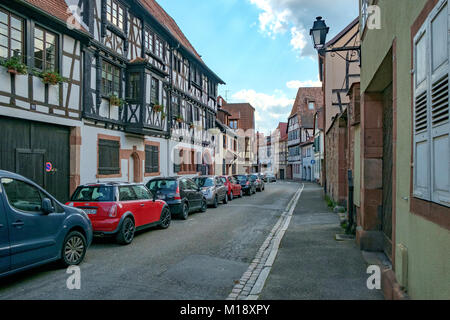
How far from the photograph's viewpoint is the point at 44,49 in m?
12.0

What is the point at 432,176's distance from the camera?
11.1 ft

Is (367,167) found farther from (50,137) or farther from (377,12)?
(50,137)

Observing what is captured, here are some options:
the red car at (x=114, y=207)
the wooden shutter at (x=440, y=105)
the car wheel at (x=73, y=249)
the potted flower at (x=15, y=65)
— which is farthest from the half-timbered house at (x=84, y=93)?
the wooden shutter at (x=440, y=105)

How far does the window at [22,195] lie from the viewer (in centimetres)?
555

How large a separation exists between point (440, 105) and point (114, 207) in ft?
23.8

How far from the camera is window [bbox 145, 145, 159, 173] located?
19658 millimetres

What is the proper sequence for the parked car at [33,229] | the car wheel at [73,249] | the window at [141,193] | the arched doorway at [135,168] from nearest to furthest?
the parked car at [33,229] → the car wheel at [73,249] → the window at [141,193] → the arched doorway at [135,168]

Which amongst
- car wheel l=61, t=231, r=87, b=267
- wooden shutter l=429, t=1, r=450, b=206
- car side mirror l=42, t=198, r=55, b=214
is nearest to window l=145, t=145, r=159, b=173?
car wheel l=61, t=231, r=87, b=267

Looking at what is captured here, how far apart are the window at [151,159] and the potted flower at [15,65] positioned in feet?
30.7

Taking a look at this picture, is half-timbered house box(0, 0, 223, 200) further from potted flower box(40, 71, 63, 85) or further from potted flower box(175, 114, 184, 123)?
potted flower box(175, 114, 184, 123)

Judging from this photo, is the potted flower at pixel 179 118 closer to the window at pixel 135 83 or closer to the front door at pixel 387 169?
the window at pixel 135 83

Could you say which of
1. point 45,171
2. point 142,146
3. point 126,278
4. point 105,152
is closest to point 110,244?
point 126,278

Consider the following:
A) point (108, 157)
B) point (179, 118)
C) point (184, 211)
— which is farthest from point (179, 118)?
point (184, 211)

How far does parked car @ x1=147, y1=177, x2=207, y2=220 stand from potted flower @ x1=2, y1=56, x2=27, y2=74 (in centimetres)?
573
